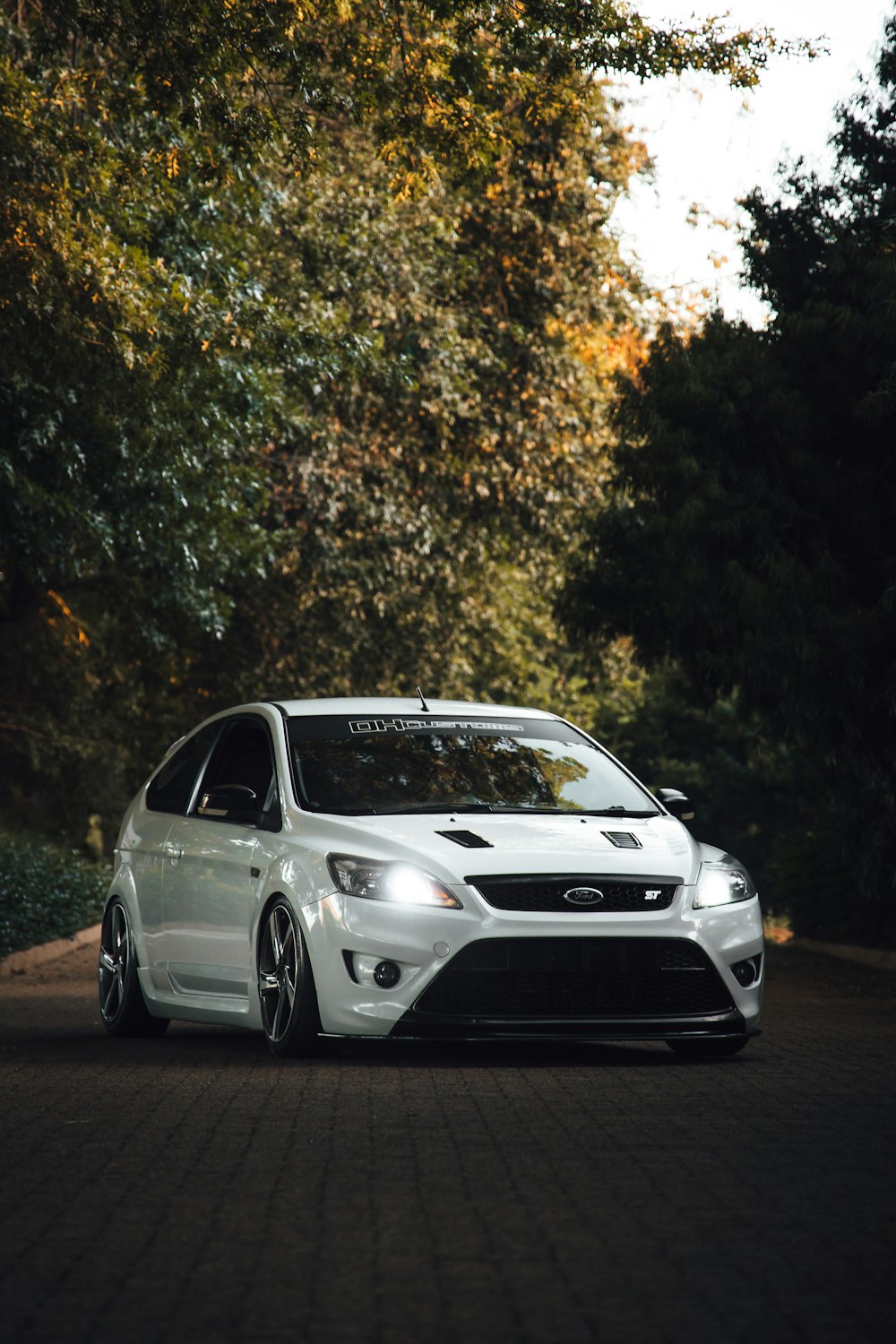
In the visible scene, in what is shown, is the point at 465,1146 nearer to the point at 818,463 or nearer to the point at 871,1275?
the point at 871,1275

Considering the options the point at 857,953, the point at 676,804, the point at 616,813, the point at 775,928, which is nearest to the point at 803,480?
the point at 857,953

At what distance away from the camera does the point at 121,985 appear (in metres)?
11.7

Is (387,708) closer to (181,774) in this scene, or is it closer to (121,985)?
(181,774)

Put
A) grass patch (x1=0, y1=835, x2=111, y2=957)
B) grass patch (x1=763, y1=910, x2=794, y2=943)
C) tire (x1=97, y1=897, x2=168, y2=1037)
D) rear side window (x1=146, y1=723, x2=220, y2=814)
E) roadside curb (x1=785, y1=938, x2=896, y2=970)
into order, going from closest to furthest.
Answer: tire (x1=97, y1=897, x2=168, y2=1037), rear side window (x1=146, y1=723, x2=220, y2=814), roadside curb (x1=785, y1=938, x2=896, y2=970), grass patch (x1=0, y1=835, x2=111, y2=957), grass patch (x1=763, y1=910, x2=794, y2=943)

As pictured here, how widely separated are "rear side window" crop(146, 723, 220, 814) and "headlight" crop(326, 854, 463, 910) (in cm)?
212

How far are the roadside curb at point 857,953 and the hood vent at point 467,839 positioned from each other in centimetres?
959

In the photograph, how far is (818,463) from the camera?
16.7m

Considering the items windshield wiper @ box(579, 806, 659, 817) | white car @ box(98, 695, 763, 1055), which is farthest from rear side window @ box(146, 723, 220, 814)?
windshield wiper @ box(579, 806, 659, 817)

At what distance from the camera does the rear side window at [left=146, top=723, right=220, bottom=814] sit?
38.1 feet

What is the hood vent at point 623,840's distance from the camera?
32.8 ft

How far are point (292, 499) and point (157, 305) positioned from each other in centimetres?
1056

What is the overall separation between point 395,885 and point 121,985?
2780 mm

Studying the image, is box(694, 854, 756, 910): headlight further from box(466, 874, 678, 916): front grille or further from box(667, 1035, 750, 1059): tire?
box(667, 1035, 750, 1059): tire

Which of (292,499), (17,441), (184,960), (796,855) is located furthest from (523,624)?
(184,960)
